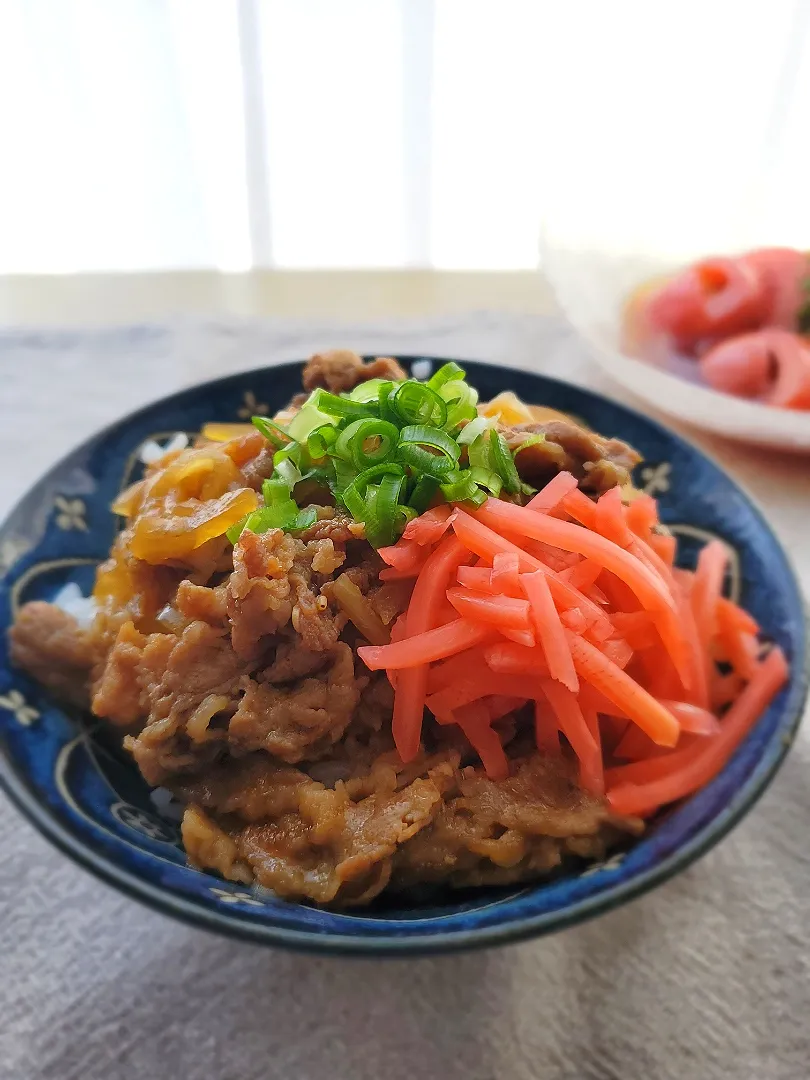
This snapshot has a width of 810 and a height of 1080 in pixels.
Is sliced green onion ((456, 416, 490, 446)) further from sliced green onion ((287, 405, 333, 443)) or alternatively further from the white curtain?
the white curtain

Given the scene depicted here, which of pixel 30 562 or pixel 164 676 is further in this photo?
pixel 30 562

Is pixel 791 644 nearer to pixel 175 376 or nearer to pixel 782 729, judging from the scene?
pixel 782 729

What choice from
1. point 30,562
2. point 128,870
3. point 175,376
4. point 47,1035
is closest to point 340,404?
point 30,562

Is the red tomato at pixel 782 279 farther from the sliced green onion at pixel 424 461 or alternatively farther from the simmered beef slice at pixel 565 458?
the sliced green onion at pixel 424 461

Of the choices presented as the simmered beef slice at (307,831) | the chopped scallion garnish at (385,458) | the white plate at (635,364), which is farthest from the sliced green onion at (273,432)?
the white plate at (635,364)

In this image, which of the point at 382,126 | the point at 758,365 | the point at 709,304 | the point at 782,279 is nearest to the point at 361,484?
the point at 758,365

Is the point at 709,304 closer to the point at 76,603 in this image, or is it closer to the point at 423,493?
the point at 423,493

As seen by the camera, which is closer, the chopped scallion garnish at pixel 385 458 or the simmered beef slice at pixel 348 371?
the chopped scallion garnish at pixel 385 458
